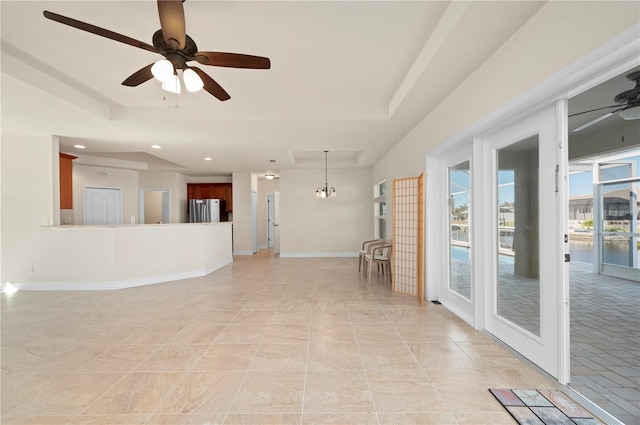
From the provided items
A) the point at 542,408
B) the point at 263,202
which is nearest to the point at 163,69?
the point at 542,408

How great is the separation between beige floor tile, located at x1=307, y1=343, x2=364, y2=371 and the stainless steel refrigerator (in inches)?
284

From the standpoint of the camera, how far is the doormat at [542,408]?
5.15 feet

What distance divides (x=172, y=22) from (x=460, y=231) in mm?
3535

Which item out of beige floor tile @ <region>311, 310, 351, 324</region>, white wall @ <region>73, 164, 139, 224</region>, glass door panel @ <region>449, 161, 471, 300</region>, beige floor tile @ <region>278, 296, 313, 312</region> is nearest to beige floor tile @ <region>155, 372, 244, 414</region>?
beige floor tile @ <region>311, 310, 351, 324</region>

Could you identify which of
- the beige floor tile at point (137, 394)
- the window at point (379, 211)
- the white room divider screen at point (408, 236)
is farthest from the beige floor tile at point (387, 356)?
the window at point (379, 211)

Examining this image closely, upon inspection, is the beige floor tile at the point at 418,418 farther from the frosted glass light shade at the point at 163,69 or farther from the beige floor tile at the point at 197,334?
the frosted glass light shade at the point at 163,69

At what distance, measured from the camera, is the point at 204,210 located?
867cm

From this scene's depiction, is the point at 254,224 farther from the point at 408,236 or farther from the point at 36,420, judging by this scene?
the point at 36,420

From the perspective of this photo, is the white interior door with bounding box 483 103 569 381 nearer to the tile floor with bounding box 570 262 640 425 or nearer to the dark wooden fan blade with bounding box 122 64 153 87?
the tile floor with bounding box 570 262 640 425

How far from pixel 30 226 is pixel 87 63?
361 centimetres

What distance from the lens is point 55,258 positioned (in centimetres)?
455

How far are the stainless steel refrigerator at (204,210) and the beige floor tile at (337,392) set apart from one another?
24.9 ft

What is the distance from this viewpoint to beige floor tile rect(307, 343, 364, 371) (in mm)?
2178

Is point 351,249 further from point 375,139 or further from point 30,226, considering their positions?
point 30,226
